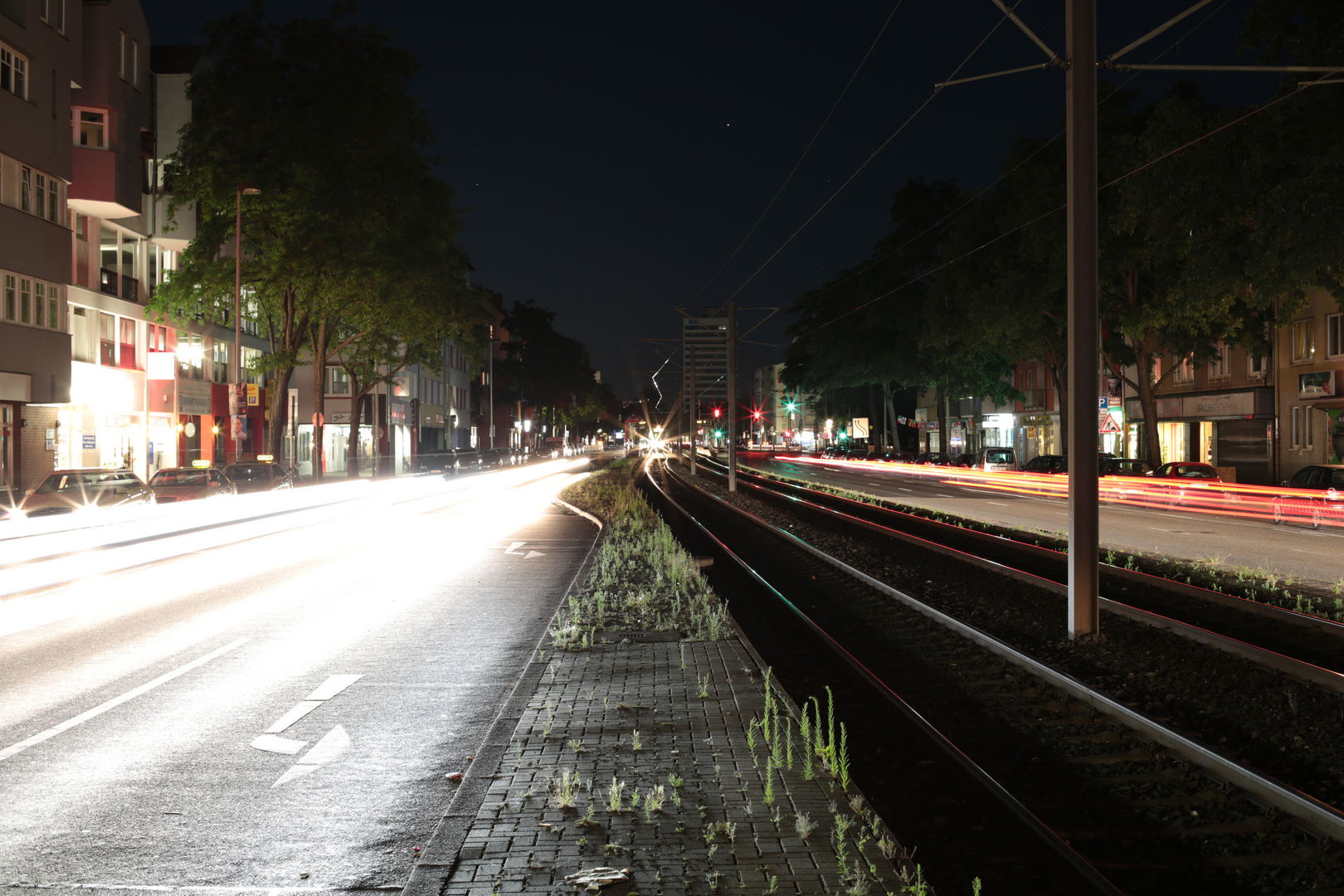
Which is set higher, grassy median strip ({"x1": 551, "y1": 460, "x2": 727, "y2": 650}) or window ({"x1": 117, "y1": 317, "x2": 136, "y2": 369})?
window ({"x1": 117, "y1": 317, "x2": 136, "y2": 369})

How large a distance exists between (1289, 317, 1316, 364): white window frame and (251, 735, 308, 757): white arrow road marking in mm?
43721

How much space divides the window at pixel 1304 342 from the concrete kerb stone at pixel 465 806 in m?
41.8

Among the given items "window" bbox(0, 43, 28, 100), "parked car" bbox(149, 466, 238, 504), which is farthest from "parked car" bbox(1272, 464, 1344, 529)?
"window" bbox(0, 43, 28, 100)

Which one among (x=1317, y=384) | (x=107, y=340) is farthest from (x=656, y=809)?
(x=1317, y=384)

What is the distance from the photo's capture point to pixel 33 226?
3186 centimetres

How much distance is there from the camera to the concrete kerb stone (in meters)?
4.36

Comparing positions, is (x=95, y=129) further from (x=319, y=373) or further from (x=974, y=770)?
(x=974, y=770)

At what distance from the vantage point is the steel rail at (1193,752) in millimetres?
5051

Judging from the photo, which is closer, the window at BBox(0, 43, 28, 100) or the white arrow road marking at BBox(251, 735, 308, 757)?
the white arrow road marking at BBox(251, 735, 308, 757)

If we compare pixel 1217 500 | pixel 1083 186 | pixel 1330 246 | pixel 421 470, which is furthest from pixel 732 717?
pixel 421 470

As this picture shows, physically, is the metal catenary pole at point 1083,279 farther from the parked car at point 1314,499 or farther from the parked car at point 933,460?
the parked car at point 933,460

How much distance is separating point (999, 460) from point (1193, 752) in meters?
53.5

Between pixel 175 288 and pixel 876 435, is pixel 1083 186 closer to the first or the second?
pixel 175 288

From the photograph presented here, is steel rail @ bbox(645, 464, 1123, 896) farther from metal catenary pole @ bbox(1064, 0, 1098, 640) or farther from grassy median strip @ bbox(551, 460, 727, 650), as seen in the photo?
metal catenary pole @ bbox(1064, 0, 1098, 640)
